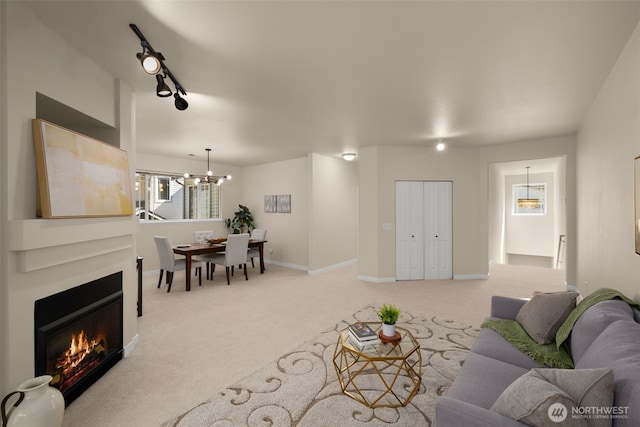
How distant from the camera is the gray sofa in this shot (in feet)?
3.62

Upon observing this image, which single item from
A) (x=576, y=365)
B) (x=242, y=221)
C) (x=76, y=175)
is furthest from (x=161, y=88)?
(x=242, y=221)

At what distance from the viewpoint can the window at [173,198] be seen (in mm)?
6324

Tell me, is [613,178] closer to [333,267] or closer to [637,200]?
[637,200]

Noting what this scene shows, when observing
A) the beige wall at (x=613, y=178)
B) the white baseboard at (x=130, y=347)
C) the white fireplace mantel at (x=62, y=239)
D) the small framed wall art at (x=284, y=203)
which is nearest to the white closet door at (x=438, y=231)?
the beige wall at (x=613, y=178)

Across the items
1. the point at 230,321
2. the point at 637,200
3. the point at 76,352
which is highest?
the point at 637,200

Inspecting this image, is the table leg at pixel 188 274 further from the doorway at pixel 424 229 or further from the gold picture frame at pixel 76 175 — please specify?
the doorway at pixel 424 229

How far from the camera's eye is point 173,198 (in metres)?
6.86

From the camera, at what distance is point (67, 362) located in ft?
6.81

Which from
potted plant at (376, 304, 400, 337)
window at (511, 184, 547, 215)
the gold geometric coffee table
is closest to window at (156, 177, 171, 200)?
the gold geometric coffee table

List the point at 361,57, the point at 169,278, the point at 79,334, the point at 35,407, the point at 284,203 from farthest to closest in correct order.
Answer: the point at 284,203
the point at 169,278
the point at 361,57
the point at 79,334
the point at 35,407

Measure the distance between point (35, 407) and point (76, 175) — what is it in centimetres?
143

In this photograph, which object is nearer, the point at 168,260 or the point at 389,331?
the point at 389,331

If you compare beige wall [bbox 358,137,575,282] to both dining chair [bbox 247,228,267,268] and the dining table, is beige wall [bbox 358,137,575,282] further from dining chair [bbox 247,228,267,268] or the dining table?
the dining table

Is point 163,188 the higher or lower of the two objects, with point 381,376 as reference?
higher
